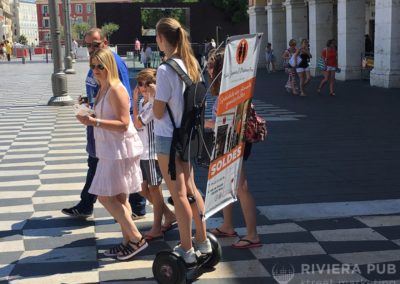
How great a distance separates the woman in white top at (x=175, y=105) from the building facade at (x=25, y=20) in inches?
6053

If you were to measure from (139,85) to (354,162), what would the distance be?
13.9 ft

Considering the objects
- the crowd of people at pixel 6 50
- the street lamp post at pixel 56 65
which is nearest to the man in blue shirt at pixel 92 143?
the street lamp post at pixel 56 65

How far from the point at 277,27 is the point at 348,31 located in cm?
989

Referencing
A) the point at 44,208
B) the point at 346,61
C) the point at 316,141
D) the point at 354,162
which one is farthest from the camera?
the point at 346,61

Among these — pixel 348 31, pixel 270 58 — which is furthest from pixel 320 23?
pixel 270 58

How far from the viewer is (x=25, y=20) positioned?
167375 millimetres

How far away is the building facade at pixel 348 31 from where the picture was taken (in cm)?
1823

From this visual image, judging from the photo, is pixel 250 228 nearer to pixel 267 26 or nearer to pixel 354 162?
pixel 354 162

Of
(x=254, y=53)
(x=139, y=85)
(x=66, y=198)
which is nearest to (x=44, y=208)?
(x=66, y=198)

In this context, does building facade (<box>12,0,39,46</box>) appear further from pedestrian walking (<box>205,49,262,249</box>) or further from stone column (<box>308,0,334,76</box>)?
pedestrian walking (<box>205,49,262,249</box>)

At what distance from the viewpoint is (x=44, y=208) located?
6547mm

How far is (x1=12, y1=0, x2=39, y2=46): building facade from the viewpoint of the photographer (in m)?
156

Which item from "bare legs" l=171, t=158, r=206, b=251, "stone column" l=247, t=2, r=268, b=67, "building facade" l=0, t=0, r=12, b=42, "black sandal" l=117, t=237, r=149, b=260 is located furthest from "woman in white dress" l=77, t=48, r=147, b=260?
"building facade" l=0, t=0, r=12, b=42

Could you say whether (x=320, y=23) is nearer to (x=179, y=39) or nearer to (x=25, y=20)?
(x=179, y=39)
